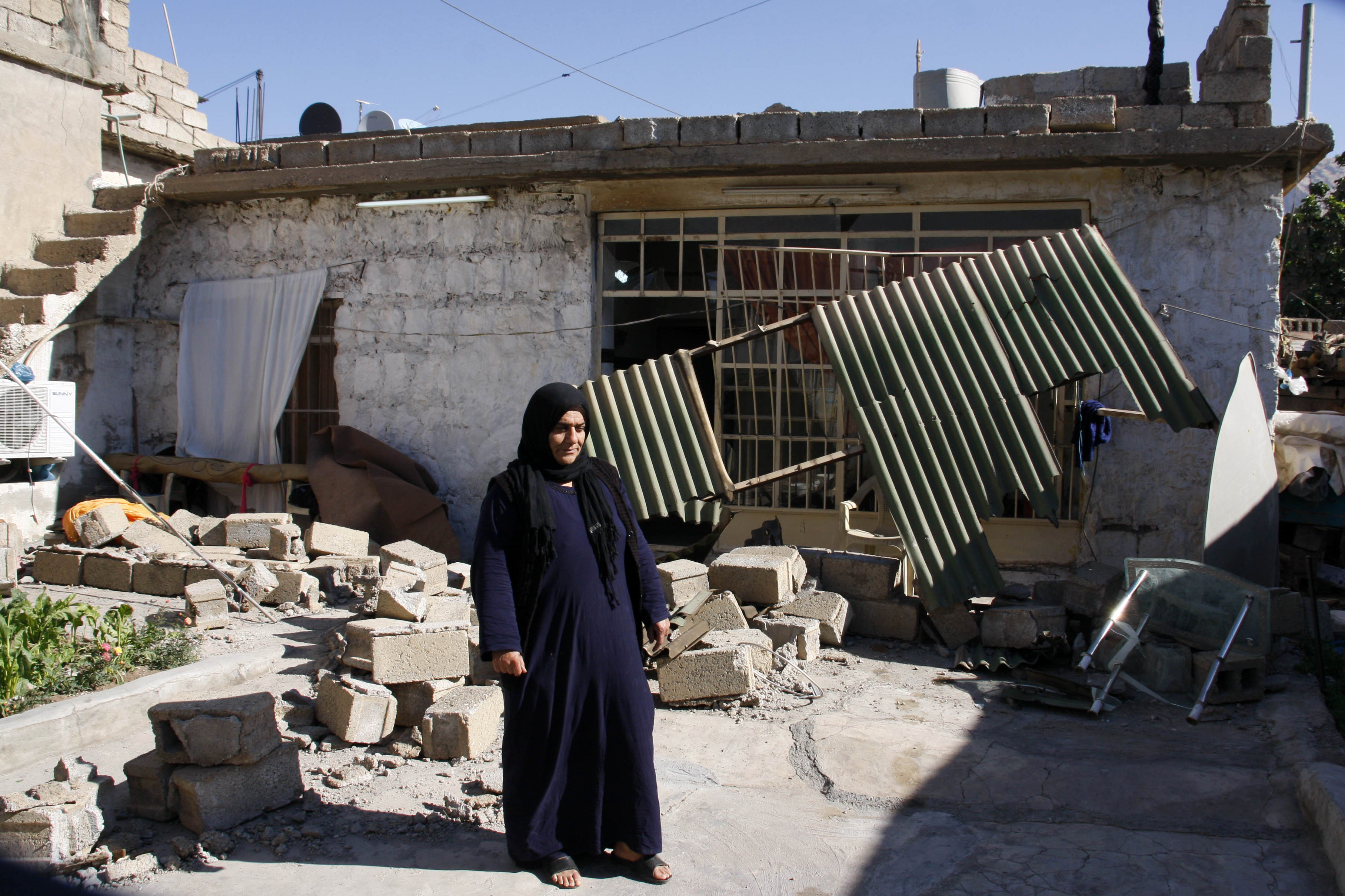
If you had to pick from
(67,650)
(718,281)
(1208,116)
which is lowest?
(67,650)

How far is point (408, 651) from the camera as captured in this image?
434 centimetres

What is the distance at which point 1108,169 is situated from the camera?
22.6 feet

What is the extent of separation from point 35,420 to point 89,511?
98 centimetres

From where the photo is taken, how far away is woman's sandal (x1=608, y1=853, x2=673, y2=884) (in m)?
3.03

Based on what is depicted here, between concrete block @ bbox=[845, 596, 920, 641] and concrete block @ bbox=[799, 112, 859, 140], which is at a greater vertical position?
concrete block @ bbox=[799, 112, 859, 140]

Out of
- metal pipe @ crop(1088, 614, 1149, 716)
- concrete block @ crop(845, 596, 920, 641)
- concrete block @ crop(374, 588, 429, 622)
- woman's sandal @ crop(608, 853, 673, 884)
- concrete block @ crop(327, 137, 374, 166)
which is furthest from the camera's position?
concrete block @ crop(327, 137, 374, 166)

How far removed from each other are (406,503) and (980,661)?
4.69 meters

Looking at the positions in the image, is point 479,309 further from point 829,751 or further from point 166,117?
point 829,751

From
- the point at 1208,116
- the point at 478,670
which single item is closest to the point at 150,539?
the point at 478,670

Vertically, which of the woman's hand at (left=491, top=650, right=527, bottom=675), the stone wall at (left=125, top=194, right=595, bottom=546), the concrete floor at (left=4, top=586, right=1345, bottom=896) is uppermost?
the stone wall at (left=125, top=194, right=595, bottom=546)

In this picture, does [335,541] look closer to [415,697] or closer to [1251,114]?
[415,697]

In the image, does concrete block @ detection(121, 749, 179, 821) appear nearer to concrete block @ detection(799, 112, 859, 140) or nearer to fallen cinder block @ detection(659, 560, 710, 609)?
fallen cinder block @ detection(659, 560, 710, 609)

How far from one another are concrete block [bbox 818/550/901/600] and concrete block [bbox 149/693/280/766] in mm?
3633

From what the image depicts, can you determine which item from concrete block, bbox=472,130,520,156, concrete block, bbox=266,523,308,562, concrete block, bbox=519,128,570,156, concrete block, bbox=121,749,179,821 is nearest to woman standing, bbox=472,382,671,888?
concrete block, bbox=121,749,179,821
